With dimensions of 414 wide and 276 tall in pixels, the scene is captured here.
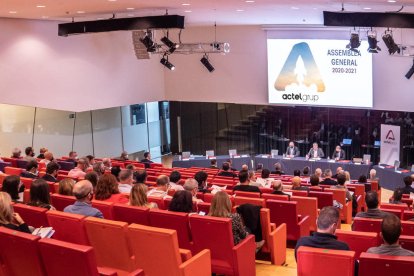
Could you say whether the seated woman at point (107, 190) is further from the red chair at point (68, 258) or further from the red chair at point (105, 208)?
the red chair at point (68, 258)

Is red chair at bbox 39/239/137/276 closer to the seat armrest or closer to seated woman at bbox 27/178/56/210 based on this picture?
the seat armrest

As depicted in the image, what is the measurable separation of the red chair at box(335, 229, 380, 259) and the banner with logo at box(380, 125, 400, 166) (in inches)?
473

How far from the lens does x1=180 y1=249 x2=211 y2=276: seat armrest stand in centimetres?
509

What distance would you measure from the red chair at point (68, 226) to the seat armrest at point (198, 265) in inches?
43.8

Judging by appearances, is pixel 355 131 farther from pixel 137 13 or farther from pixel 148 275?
pixel 148 275

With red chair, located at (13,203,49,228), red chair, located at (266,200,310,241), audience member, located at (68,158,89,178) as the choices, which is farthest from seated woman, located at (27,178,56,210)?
audience member, located at (68,158,89,178)

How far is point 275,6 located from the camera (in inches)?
496

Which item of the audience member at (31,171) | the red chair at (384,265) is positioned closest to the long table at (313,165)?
the audience member at (31,171)

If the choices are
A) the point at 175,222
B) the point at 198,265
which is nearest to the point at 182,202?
the point at 175,222

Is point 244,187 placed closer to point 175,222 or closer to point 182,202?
point 182,202

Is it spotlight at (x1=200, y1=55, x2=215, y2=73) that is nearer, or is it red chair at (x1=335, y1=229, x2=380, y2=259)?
red chair at (x1=335, y1=229, x2=380, y2=259)

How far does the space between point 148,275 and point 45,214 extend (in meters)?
1.33

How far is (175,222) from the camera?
5.86m

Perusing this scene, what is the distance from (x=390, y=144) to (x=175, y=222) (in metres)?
12.4
